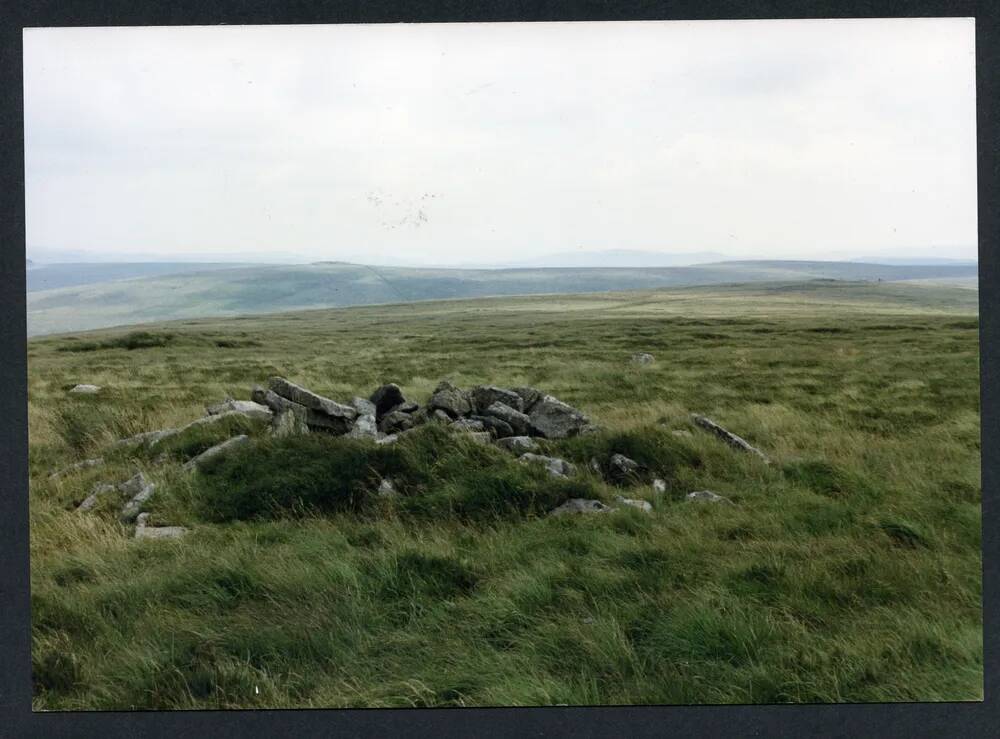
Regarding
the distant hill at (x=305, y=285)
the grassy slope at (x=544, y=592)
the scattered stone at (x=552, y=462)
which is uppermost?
the distant hill at (x=305, y=285)

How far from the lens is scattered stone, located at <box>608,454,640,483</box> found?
6.60m

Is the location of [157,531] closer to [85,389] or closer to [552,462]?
[552,462]

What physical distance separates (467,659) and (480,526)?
124 centimetres

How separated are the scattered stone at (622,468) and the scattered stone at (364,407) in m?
2.41

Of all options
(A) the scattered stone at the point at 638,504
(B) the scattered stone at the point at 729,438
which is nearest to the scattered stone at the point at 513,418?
(A) the scattered stone at the point at 638,504

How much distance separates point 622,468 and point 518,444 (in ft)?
3.20

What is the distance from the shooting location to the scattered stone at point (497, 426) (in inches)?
287

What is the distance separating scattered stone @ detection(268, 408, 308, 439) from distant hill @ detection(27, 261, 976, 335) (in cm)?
639

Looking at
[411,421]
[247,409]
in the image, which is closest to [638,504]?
[411,421]

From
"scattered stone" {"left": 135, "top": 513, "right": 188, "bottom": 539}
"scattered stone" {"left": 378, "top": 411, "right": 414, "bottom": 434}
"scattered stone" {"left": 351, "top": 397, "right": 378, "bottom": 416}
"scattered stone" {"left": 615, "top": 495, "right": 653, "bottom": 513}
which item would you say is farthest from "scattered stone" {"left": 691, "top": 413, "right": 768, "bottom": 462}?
"scattered stone" {"left": 135, "top": 513, "right": 188, "bottom": 539}

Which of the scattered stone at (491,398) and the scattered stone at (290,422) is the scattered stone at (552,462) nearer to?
the scattered stone at (491,398)

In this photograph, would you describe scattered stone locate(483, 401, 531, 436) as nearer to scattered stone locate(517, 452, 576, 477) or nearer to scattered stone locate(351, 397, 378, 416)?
scattered stone locate(517, 452, 576, 477)

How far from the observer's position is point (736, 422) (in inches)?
359

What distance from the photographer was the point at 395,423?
7434 millimetres
